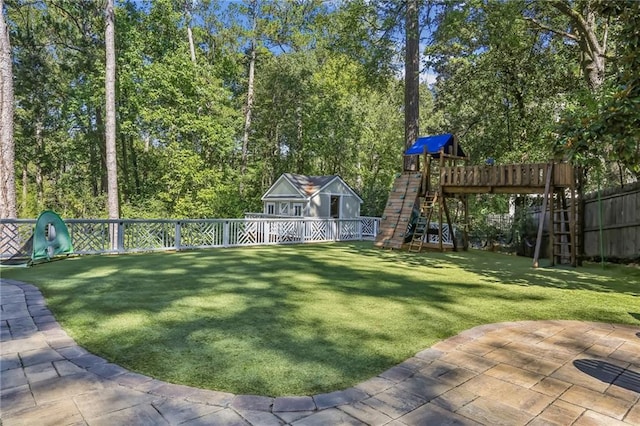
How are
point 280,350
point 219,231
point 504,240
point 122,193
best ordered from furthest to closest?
point 122,193 → point 504,240 → point 219,231 → point 280,350

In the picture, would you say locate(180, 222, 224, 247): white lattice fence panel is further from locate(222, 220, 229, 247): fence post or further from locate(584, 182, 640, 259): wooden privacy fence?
locate(584, 182, 640, 259): wooden privacy fence

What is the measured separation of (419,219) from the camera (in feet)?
37.0

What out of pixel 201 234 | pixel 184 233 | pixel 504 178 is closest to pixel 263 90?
pixel 201 234

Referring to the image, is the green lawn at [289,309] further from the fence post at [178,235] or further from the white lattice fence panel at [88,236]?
the fence post at [178,235]

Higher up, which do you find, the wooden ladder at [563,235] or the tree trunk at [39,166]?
the tree trunk at [39,166]

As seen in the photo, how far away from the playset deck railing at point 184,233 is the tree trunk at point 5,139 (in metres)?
1.25

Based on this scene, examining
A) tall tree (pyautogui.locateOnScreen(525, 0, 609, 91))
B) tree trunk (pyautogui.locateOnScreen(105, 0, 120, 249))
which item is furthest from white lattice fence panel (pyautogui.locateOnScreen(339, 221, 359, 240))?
tall tree (pyautogui.locateOnScreen(525, 0, 609, 91))

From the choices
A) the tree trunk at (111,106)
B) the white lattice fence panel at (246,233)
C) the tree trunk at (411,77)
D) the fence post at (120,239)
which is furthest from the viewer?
the tree trunk at (111,106)

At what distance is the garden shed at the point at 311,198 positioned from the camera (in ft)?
61.2

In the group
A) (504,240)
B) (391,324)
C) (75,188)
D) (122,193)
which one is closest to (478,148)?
(504,240)

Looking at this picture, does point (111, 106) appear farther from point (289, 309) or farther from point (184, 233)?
point (289, 309)

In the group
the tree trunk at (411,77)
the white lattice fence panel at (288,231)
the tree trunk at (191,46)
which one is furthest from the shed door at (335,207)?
the tree trunk at (191,46)

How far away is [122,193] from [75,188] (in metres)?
3.74

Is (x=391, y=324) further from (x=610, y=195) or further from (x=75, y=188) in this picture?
(x=75, y=188)
